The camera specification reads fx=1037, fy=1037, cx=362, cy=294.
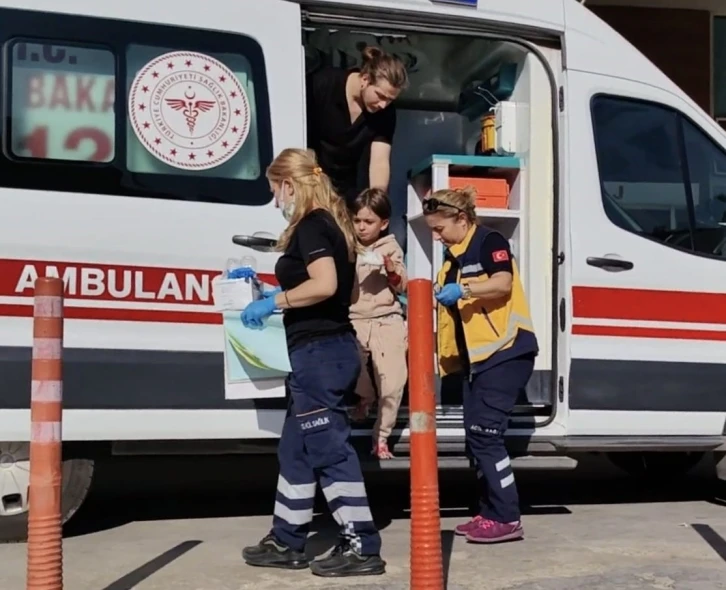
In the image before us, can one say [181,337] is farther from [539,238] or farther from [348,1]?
[539,238]

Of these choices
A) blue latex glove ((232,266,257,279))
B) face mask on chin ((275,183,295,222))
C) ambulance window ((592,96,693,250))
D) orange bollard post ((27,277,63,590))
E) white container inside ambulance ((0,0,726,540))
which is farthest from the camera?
ambulance window ((592,96,693,250))

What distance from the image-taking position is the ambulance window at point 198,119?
457cm

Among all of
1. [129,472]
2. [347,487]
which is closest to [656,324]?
[347,487]

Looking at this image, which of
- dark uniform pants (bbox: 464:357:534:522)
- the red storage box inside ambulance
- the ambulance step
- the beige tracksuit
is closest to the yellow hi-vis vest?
dark uniform pants (bbox: 464:357:534:522)

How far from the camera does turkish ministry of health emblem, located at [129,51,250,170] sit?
4578 millimetres

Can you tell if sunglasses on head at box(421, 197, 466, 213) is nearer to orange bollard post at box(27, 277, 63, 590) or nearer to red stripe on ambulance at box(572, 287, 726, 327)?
red stripe on ambulance at box(572, 287, 726, 327)

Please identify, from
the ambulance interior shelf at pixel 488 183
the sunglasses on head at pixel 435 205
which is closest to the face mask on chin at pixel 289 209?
the sunglasses on head at pixel 435 205

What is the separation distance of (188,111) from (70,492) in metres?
1.79

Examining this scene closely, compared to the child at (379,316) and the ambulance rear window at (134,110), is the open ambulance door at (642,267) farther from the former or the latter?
the ambulance rear window at (134,110)

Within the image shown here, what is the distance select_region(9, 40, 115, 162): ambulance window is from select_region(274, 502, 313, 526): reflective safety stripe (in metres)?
1.68

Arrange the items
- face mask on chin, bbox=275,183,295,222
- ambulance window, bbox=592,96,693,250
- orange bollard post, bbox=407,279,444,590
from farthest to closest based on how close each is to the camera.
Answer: ambulance window, bbox=592,96,693,250
face mask on chin, bbox=275,183,295,222
orange bollard post, bbox=407,279,444,590

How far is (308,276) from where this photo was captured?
404cm

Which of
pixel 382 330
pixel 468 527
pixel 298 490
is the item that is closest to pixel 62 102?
pixel 382 330

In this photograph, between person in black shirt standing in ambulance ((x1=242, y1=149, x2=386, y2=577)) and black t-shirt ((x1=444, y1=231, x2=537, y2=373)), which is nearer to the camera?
person in black shirt standing in ambulance ((x1=242, y1=149, x2=386, y2=577))
